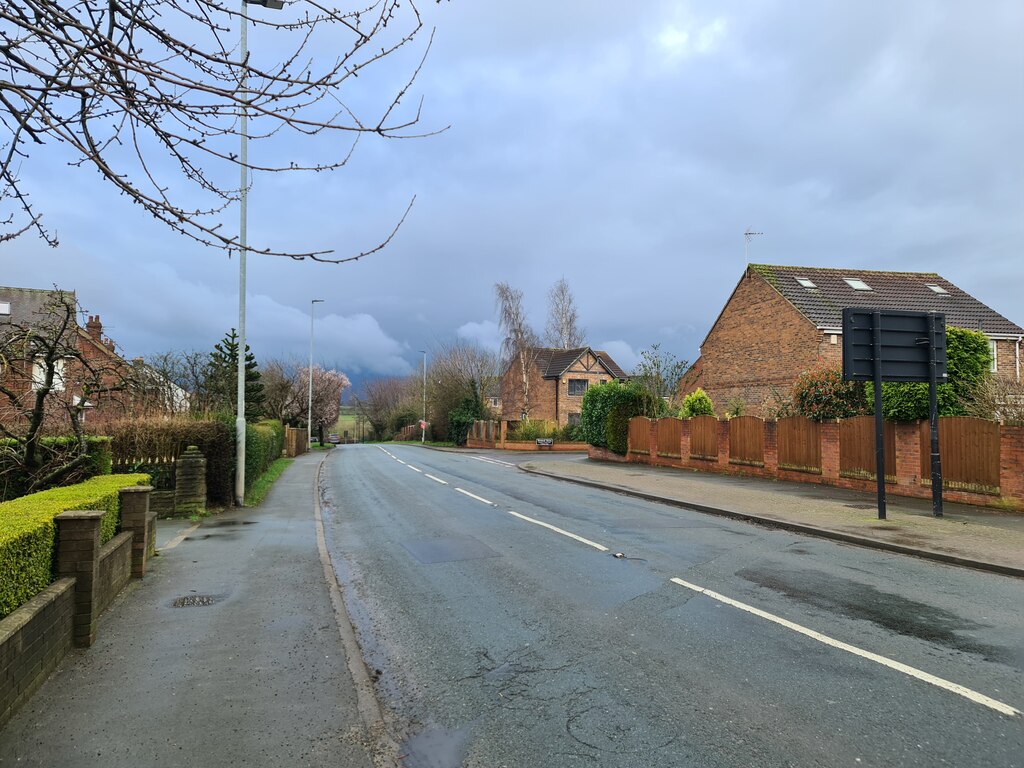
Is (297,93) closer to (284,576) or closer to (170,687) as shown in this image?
(170,687)

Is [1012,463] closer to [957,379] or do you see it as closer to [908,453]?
[908,453]

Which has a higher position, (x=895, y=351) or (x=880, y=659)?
(x=895, y=351)

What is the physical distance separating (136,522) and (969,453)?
1497 cm

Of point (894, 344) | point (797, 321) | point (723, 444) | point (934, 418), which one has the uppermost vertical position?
point (797, 321)

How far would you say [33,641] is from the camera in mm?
4129

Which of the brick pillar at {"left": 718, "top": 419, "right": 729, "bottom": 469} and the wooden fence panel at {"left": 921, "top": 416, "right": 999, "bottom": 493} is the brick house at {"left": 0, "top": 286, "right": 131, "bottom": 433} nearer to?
the wooden fence panel at {"left": 921, "top": 416, "right": 999, "bottom": 493}

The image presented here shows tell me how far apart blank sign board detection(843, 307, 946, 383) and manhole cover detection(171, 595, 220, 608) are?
11.0 m

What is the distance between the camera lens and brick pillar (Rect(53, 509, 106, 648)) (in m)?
5.00

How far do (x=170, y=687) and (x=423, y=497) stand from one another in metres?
12.3

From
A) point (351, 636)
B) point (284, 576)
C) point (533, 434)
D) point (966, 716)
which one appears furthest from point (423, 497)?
point (533, 434)

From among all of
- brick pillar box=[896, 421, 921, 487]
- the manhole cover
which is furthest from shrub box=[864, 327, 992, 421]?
the manhole cover

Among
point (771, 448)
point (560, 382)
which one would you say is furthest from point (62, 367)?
point (560, 382)

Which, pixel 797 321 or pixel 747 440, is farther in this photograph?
Answer: pixel 797 321

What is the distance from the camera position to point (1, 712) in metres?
3.60
